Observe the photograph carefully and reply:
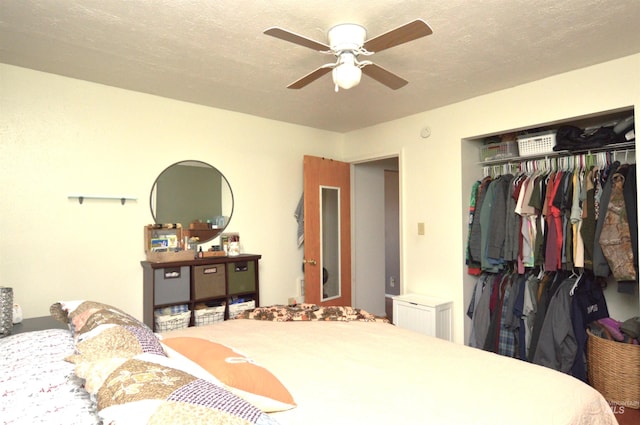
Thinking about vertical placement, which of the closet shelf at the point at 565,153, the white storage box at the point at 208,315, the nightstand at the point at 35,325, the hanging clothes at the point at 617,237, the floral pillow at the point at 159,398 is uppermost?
the closet shelf at the point at 565,153

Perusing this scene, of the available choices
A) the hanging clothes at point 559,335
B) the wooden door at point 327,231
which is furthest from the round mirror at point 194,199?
the hanging clothes at point 559,335

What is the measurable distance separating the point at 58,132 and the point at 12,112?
0.92 ft

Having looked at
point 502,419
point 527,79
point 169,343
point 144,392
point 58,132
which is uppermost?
point 527,79

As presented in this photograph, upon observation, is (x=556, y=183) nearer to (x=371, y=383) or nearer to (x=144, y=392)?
(x=371, y=383)

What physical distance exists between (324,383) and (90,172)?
8.15ft

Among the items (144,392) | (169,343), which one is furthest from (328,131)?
(144,392)

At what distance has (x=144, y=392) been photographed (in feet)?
2.91

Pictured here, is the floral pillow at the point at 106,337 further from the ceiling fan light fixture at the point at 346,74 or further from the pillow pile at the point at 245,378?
the ceiling fan light fixture at the point at 346,74

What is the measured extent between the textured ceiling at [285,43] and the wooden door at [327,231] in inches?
43.0

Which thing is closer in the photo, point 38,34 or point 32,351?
point 32,351

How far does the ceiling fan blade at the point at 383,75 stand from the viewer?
206 centimetres

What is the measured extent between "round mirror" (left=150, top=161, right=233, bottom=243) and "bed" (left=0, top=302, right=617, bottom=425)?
1.42 m

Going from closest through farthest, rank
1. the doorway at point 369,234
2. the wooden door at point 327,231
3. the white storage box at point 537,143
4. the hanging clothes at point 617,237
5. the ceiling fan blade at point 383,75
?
1. the ceiling fan blade at point 383,75
2. the hanging clothes at point 617,237
3. the white storage box at point 537,143
4. the wooden door at point 327,231
5. the doorway at point 369,234

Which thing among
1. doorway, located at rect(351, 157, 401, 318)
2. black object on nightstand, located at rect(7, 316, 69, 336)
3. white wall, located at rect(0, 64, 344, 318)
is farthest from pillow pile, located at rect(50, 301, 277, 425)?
doorway, located at rect(351, 157, 401, 318)
